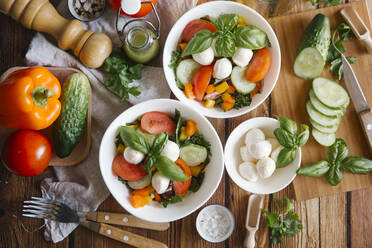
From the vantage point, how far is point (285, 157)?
180 centimetres

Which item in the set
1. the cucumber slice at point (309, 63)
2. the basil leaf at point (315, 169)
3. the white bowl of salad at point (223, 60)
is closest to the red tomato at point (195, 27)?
the white bowl of salad at point (223, 60)

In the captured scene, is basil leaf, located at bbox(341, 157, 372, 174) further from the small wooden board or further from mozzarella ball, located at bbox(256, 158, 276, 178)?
the small wooden board

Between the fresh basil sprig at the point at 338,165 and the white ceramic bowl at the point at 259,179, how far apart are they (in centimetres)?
11

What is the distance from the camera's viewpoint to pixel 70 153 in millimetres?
1973

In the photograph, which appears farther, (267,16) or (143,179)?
(267,16)

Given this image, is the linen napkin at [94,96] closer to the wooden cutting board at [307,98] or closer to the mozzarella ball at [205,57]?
the mozzarella ball at [205,57]

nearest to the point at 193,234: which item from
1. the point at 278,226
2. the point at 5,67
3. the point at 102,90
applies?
the point at 278,226

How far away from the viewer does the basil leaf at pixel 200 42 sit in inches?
68.7

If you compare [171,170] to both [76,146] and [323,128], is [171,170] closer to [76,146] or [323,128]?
[76,146]

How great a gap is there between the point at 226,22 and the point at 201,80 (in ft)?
1.06

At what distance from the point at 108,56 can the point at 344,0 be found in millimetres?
1406

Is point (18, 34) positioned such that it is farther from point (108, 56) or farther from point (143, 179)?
point (143, 179)

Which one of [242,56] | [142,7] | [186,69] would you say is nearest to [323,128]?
[242,56]

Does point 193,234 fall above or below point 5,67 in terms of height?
below
